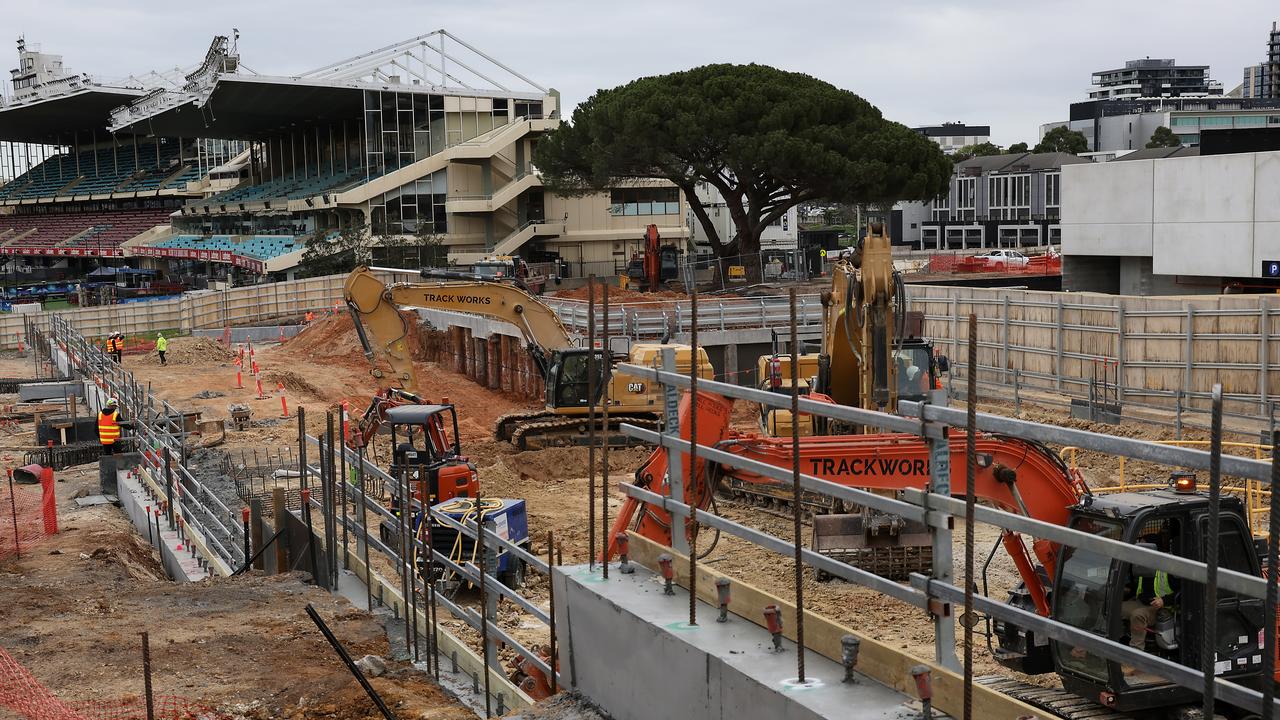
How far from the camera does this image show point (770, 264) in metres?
54.7

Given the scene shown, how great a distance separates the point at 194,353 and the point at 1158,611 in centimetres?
3983

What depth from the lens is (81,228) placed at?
98125 millimetres

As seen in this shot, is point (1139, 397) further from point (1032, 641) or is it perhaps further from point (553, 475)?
point (1032, 641)

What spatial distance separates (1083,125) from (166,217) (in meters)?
107

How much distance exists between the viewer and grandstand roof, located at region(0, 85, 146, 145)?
8888 cm

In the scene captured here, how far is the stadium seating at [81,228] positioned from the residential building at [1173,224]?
71.3 m

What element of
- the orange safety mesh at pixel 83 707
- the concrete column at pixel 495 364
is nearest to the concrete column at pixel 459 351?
the concrete column at pixel 495 364

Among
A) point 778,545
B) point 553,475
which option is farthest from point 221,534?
point 778,545

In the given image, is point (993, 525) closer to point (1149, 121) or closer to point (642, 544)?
point (642, 544)

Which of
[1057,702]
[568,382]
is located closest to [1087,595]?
[1057,702]

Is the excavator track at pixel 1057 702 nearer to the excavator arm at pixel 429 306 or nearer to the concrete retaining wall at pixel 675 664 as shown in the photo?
the concrete retaining wall at pixel 675 664

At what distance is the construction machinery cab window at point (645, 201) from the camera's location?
243 ft

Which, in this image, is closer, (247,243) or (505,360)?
(505,360)

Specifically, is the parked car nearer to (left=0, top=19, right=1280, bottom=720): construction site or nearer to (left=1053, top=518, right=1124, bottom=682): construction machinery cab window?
(left=0, top=19, right=1280, bottom=720): construction site
